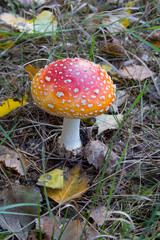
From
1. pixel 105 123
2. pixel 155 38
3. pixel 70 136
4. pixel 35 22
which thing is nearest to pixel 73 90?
pixel 70 136

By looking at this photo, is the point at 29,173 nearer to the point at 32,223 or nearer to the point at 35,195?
the point at 35,195

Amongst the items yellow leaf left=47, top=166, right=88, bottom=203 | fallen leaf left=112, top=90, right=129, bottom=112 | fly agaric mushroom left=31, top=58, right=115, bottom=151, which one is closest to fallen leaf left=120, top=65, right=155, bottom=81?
fallen leaf left=112, top=90, right=129, bottom=112

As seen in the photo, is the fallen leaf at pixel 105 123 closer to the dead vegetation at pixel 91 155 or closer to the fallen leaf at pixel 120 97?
the dead vegetation at pixel 91 155

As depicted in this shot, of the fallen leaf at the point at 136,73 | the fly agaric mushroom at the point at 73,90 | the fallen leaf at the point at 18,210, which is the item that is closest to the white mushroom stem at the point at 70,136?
the fly agaric mushroom at the point at 73,90

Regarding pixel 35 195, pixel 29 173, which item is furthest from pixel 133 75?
pixel 35 195

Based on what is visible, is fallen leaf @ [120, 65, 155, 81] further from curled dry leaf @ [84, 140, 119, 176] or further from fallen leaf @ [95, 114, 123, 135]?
curled dry leaf @ [84, 140, 119, 176]
